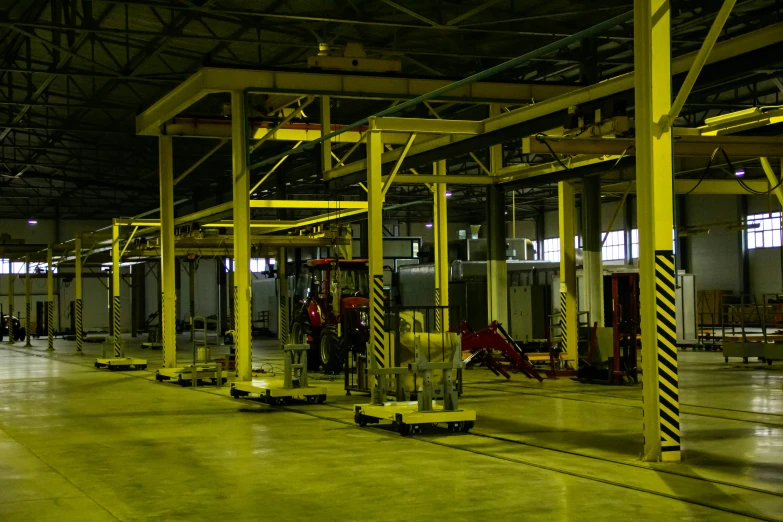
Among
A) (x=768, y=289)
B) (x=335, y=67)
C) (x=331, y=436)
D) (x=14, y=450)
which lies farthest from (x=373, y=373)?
(x=768, y=289)

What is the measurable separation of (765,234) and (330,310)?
28.0 m

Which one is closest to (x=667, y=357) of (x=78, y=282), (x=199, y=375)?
(x=199, y=375)

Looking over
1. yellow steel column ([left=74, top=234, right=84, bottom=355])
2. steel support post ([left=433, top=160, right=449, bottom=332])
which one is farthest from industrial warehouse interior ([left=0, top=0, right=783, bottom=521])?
yellow steel column ([left=74, top=234, right=84, bottom=355])

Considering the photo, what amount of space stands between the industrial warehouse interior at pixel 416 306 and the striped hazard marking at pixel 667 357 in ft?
0.10

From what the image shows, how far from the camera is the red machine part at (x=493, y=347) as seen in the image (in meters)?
19.1

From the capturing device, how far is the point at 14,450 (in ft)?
36.7

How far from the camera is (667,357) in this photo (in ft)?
30.8

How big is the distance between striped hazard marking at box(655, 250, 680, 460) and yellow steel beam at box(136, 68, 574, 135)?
25.9 ft

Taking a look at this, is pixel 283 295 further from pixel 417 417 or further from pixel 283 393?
pixel 417 417

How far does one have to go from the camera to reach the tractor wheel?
71.7 ft

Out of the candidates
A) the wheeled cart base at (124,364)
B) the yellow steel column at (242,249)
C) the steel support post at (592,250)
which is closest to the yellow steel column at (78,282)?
the wheeled cart base at (124,364)

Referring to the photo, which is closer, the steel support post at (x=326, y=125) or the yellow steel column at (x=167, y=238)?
the steel support post at (x=326, y=125)

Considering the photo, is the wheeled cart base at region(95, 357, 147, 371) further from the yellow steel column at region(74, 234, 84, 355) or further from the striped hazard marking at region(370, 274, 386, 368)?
the striped hazard marking at region(370, 274, 386, 368)

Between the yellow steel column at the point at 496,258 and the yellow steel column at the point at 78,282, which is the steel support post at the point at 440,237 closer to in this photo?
the yellow steel column at the point at 496,258
